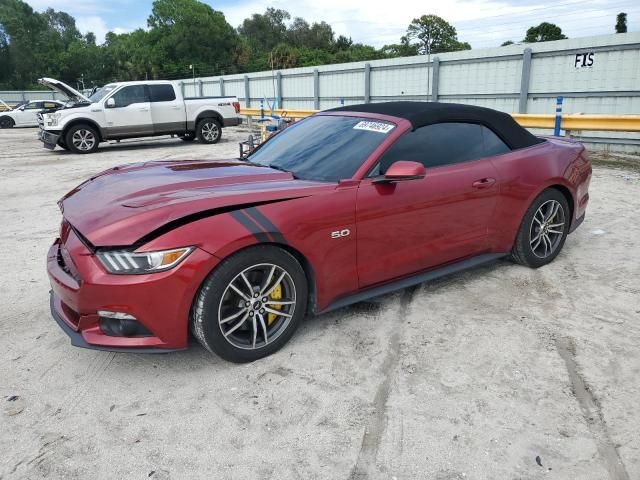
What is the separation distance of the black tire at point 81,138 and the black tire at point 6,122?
44.4 feet

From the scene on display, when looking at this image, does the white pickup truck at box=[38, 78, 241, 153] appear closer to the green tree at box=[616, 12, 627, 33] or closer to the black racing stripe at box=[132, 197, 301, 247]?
the black racing stripe at box=[132, 197, 301, 247]

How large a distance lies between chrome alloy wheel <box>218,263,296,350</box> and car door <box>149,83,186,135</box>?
12.6 m

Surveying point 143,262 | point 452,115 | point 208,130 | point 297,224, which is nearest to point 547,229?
point 452,115

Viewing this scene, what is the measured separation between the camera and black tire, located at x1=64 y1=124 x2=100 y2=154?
13.4 m

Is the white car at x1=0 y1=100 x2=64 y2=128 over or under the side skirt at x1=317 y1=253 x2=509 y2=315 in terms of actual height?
over

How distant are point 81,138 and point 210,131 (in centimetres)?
364

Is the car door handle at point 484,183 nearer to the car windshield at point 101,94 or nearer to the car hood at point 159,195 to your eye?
the car hood at point 159,195

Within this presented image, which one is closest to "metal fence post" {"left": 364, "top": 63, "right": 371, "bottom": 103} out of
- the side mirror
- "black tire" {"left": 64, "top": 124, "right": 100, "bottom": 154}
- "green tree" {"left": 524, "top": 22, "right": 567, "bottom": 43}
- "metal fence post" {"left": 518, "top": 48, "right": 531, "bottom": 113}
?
"metal fence post" {"left": 518, "top": 48, "right": 531, "bottom": 113}

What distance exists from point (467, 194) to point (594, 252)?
Answer: 82.0 inches

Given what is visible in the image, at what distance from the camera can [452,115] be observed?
3.99 metres

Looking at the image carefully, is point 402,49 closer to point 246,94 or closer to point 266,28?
point 266,28

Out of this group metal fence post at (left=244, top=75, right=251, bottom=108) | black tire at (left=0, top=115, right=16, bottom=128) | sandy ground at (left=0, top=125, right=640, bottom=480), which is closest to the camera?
sandy ground at (left=0, top=125, right=640, bottom=480)

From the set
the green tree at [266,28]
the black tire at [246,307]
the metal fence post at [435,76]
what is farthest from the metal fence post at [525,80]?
the green tree at [266,28]

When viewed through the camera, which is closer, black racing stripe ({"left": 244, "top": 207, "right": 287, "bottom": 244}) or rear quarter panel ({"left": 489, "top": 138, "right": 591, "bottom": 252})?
black racing stripe ({"left": 244, "top": 207, "right": 287, "bottom": 244})
